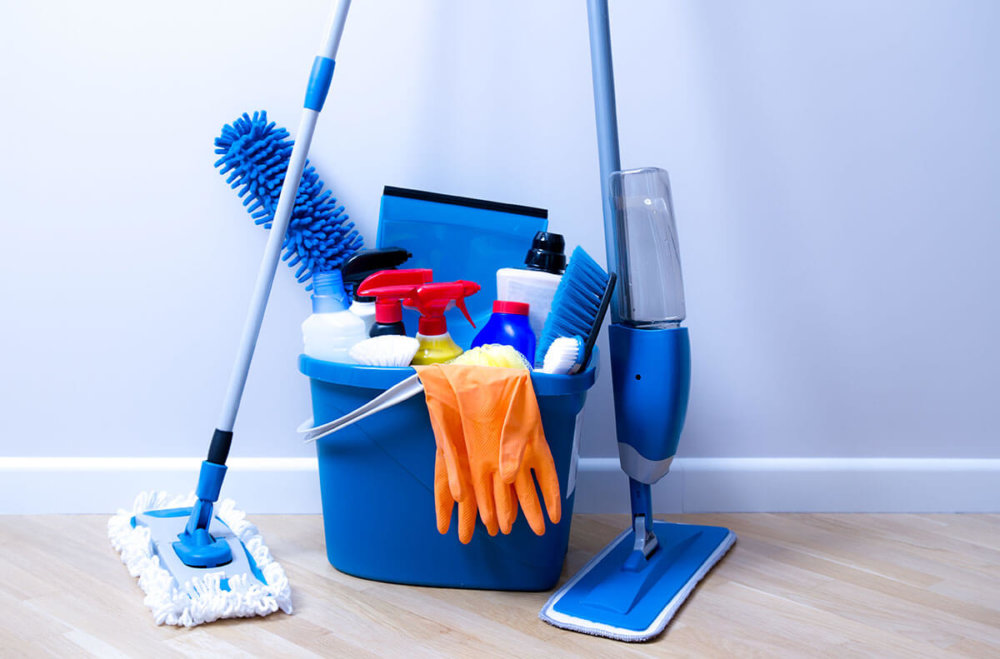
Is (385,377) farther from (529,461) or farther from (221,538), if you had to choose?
(221,538)

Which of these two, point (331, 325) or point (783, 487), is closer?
point (331, 325)

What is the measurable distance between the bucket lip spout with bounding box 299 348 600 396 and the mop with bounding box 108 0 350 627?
0.36ft

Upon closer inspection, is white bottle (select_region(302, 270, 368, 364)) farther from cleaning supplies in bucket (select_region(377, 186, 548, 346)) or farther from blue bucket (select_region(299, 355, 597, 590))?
cleaning supplies in bucket (select_region(377, 186, 548, 346))

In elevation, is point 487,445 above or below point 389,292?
below

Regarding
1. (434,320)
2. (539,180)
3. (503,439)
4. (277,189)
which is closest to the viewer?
(503,439)

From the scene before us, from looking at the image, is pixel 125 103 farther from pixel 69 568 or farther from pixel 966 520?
pixel 966 520

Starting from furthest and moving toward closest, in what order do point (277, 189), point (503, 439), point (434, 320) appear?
point (277, 189) < point (434, 320) < point (503, 439)

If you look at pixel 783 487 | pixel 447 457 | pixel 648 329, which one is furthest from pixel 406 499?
pixel 783 487

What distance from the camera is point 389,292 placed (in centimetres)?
93

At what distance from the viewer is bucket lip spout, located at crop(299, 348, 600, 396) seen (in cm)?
88

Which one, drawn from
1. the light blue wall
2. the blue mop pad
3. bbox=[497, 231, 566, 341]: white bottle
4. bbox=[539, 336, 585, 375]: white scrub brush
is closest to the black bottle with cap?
bbox=[497, 231, 566, 341]: white bottle

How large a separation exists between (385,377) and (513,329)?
0.15 m

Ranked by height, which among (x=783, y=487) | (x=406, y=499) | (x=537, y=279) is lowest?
(x=783, y=487)

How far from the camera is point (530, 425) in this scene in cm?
85
